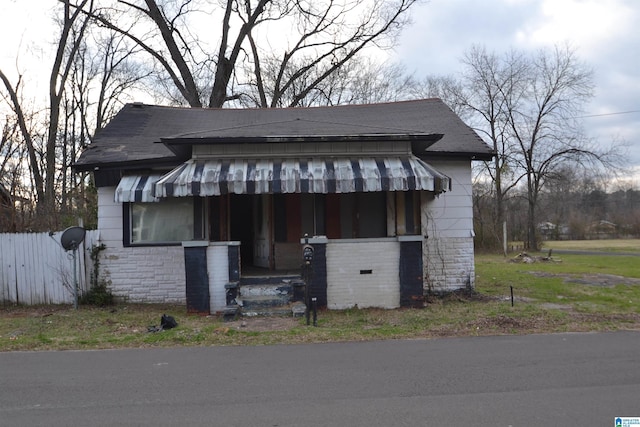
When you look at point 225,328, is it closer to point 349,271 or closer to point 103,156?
point 349,271

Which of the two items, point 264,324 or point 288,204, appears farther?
point 288,204

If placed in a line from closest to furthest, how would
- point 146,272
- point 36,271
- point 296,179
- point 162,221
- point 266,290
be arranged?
point 296,179, point 266,290, point 36,271, point 146,272, point 162,221

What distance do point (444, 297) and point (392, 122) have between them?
4856 mm

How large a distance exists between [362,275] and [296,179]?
2269 mm

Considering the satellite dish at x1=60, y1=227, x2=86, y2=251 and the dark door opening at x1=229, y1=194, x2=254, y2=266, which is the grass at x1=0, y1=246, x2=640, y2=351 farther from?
the dark door opening at x1=229, y1=194, x2=254, y2=266

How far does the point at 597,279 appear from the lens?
51.0ft

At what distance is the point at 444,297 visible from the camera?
452 inches

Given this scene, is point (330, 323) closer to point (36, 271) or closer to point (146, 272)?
point (146, 272)

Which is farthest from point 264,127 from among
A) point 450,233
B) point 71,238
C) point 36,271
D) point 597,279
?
point 597,279

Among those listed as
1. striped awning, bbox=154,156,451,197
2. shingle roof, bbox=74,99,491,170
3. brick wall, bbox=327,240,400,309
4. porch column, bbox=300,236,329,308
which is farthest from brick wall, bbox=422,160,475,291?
porch column, bbox=300,236,329,308

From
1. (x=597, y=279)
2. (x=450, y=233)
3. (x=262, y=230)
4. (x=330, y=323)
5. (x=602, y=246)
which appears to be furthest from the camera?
(x=602, y=246)

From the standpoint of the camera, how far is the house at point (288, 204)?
9.81m

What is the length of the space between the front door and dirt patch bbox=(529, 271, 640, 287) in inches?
345

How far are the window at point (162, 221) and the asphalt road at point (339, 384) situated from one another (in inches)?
180
